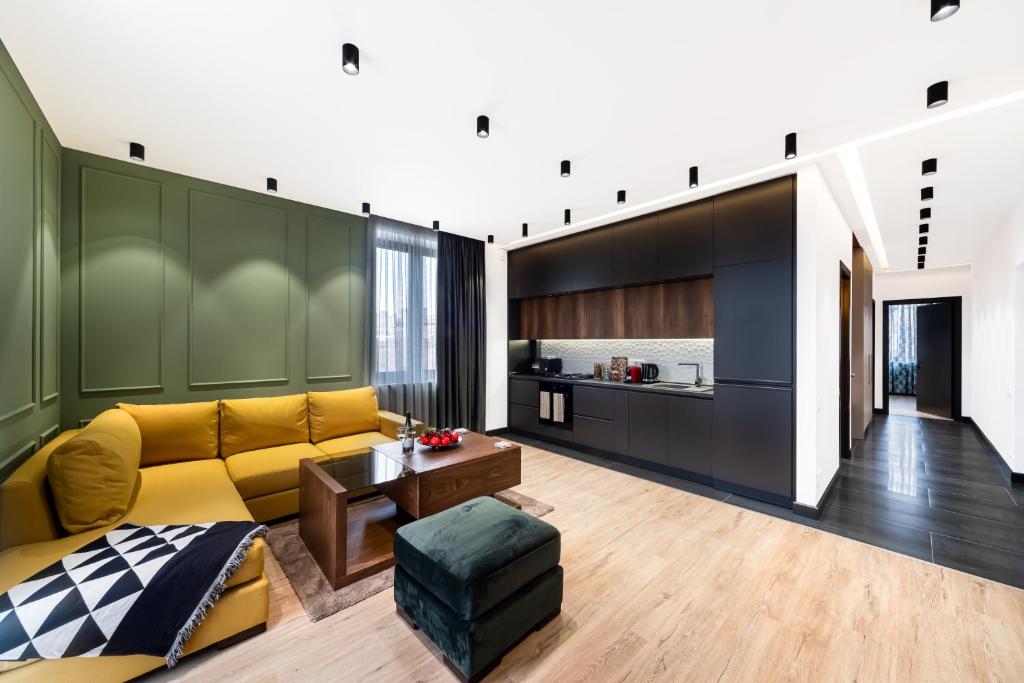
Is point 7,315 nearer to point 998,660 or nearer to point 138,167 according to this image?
point 138,167

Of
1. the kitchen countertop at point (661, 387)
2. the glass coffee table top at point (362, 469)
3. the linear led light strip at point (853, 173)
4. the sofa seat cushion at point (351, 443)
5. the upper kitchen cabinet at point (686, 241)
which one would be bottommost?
the sofa seat cushion at point (351, 443)

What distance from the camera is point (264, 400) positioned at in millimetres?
3512

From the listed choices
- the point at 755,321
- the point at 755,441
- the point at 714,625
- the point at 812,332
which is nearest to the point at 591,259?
the point at 755,321

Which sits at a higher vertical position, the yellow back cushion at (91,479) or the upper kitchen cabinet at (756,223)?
the upper kitchen cabinet at (756,223)

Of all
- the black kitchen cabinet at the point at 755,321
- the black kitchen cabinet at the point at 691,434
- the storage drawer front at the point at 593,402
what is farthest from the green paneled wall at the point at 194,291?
the black kitchen cabinet at the point at 755,321

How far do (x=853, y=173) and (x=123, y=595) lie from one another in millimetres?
5203

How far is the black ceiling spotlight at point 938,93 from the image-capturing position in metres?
2.03

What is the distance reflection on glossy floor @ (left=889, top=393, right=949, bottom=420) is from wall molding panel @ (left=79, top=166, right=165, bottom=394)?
1139 cm

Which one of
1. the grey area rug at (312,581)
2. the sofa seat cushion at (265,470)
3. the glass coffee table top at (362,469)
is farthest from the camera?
the sofa seat cushion at (265,470)

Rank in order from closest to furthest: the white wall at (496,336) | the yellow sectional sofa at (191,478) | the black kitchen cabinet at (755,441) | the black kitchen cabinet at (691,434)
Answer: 1. the yellow sectional sofa at (191,478)
2. the black kitchen cabinet at (755,441)
3. the black kitchen cabinet at (691,434)
4. the white wall at (496,336)

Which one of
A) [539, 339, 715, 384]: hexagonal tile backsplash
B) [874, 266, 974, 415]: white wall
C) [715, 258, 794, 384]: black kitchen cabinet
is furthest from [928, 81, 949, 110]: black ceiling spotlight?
[874, 266, 974, 415]: white wall

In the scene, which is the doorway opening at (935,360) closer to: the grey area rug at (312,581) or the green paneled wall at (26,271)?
the grey area rug at (312,581)

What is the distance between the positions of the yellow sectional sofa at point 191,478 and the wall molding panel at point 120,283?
0.37m

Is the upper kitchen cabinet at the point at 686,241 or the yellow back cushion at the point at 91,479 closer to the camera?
the yellow back cushion at the point at 91,479
